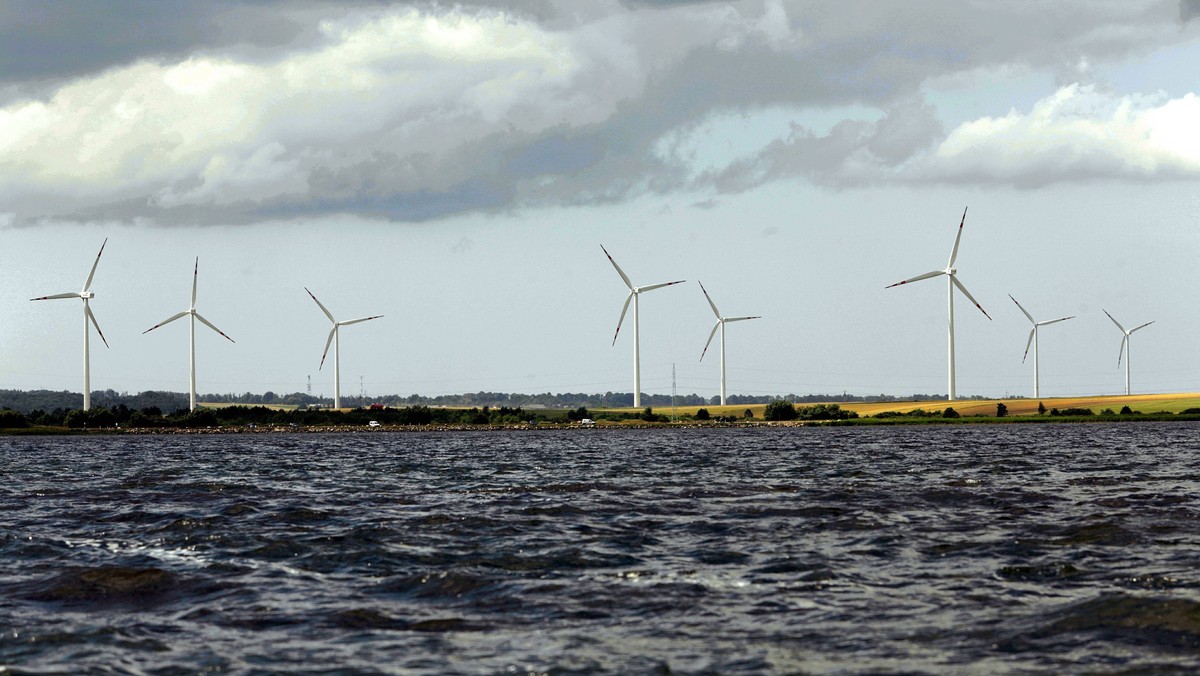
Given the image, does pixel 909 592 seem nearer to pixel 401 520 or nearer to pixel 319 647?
pixel 319 647

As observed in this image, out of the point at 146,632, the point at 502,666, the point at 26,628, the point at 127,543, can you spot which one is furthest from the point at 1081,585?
the point at 127,543

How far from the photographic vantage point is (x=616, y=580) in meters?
24.0

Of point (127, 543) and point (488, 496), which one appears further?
point (488, 496)

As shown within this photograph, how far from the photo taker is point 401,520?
119 ft

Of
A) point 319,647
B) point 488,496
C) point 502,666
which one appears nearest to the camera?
point 502,666

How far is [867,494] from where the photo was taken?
43.3 meters

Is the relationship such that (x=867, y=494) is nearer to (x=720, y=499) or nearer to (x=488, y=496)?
(x=720, y=499)

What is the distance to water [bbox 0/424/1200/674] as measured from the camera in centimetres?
1742

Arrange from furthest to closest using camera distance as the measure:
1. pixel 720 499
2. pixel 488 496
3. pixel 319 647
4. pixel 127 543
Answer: pixel 488 496
pixel 720 499
pixel 127 543
pixel 319 647

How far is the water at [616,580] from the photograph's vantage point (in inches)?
686

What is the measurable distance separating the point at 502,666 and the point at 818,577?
30.3ft

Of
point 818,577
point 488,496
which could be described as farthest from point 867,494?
point 818,577

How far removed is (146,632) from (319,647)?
3.61m

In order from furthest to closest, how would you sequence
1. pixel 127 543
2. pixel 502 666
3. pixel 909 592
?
pixel 127 543
pixel 909 592
pixel 502 666
